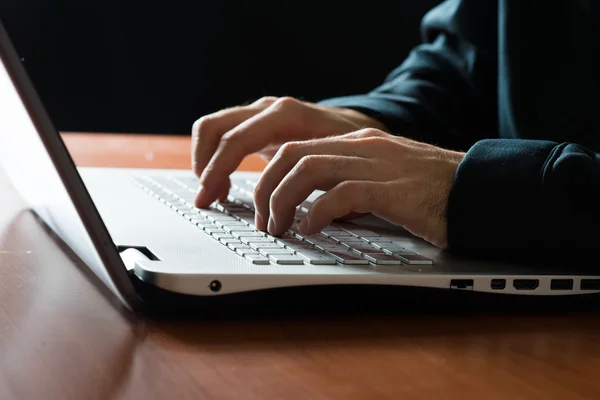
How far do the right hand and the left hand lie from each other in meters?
0.15

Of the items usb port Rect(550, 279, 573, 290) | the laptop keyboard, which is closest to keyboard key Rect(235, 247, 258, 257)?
the laptop keyboard

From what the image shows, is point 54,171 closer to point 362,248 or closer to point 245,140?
point 362,248

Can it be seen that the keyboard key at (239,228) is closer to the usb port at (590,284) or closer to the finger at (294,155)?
the finger at (294,155)

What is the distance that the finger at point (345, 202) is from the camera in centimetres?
61

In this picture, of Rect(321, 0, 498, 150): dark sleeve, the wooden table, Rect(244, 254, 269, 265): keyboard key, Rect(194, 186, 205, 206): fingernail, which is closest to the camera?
the wooden table

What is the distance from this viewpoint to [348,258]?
1.83 ft

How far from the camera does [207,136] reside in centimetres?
88

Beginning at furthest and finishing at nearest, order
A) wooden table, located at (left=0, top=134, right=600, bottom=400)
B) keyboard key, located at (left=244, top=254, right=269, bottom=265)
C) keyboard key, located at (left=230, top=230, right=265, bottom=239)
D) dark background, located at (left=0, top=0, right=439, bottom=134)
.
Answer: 1. dark background, located at (left=0, top=0, right=439, bottom=134)
2. keyboard key, located at (left=230, top=230, right=265, bottom=239)
3. keyboard key, located at (left=244, top=254, right=269, bottom=265)
4. wooden table, located at (left=0, top=134, right=600, bottom=400)

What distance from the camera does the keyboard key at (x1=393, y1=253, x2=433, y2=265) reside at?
57cm

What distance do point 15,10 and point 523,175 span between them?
1571 millimetres

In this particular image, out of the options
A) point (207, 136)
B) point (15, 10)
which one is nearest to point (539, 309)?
point (207, 136)

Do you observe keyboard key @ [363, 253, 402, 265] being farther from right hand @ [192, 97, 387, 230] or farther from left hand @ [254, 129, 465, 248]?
right hand @ [192, 97, 387, 230]

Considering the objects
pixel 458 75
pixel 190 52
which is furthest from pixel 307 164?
pixel 190 52

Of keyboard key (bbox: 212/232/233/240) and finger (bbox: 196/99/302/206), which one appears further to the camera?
finger (bbox: 196/99/302/206)
